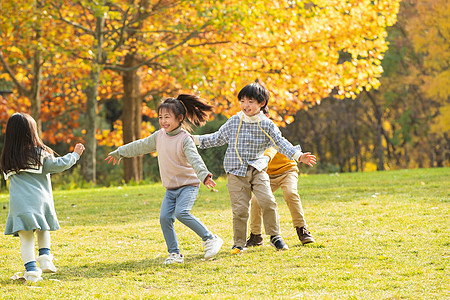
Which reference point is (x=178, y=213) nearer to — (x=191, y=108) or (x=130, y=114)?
(x=191, y=108)

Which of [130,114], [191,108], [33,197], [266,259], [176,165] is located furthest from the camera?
[130,114]

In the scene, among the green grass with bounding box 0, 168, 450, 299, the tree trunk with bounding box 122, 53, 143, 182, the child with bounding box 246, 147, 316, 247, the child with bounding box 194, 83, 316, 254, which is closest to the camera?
the green grass with bounding box 0, 168, 450, 299

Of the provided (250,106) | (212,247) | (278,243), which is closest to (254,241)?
(278,243)

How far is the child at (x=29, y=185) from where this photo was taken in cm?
474

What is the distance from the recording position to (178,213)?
17.4 feet

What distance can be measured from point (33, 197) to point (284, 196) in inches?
96.9

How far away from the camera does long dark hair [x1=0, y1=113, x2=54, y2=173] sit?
4.81 meters

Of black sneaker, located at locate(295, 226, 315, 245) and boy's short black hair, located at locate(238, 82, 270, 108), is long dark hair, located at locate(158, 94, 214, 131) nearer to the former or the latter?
boy's short black hair, located at locate(238, 82, 270, 108)

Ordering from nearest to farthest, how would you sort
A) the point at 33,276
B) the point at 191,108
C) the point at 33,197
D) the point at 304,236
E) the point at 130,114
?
the point at 33,276, the point at 33,197, the point at 191,108, the point at 304,236, the point at 130,114

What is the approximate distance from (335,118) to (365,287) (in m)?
28.0

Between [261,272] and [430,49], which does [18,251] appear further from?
[430,49]

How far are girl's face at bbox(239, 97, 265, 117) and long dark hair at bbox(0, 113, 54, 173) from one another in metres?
1.89

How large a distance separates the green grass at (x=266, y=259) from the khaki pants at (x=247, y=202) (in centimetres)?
22

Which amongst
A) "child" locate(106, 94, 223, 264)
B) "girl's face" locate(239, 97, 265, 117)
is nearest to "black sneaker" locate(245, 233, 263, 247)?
"child" locate(106, 94, 223, 264)
